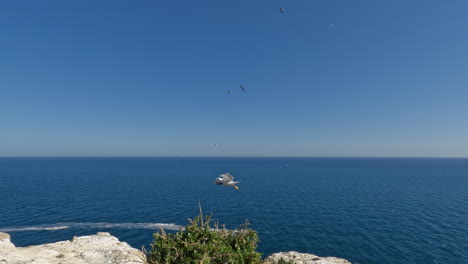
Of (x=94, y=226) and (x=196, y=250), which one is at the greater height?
(x=196, y=250)

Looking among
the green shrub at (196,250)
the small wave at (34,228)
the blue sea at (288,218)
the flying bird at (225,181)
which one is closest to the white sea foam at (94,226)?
the small wave at (34,228)

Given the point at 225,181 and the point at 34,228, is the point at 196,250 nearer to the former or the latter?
the point at 225,181

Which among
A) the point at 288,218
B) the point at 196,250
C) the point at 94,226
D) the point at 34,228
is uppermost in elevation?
the point at 196,250

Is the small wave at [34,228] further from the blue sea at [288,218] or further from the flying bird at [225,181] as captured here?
the flying bird at [225,181]

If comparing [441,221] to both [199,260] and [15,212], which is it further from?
[15,212]

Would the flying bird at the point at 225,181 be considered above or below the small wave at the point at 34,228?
above

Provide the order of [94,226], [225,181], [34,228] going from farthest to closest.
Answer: [94,226]
[34,228]
[225,181]

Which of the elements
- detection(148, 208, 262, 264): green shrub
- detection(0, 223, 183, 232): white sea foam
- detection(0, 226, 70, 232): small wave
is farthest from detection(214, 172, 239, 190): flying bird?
detection(0, 226, 70, 232): small wave

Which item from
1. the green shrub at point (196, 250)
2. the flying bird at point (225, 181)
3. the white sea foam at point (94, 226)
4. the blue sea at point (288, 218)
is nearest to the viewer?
the flying bird at point (225, 181)

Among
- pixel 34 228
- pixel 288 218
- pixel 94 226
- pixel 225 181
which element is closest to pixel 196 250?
pixel 225 181

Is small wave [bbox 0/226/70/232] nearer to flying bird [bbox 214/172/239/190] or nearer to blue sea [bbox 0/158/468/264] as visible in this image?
blue sea [bbox 0/158/468/264]

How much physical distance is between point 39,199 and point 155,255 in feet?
301

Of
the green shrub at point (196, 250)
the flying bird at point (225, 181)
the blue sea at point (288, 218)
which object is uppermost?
the flying bird at point (225, 181)

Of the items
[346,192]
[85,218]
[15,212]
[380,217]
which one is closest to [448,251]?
[380,217]
